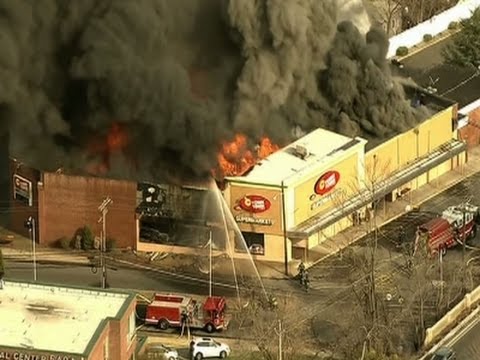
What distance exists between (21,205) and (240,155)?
7.12m

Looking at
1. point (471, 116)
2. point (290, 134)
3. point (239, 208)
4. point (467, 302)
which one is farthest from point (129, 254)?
point (471, 116)

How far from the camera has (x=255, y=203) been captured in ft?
170

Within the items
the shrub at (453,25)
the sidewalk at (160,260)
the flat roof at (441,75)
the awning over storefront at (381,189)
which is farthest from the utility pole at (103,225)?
the shrub at (453,25)

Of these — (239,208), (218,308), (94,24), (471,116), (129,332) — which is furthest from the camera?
(471,116)

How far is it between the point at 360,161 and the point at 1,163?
12.8 meters

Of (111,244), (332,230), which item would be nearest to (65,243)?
(111,244)

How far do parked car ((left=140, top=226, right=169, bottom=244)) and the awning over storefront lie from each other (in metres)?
3.87

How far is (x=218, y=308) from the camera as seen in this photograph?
47500mm

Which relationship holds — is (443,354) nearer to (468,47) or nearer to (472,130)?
(472,130)

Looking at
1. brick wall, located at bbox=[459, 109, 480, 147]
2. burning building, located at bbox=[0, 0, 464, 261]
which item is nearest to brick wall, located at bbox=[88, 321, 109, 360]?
burning building, located at bbox=[0, 0, 464, 261]

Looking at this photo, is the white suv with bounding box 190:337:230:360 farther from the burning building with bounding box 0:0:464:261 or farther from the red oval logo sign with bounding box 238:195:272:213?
the red oval logo sign with bounding box 238:195:272:213

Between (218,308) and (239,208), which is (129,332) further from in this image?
(239,208)

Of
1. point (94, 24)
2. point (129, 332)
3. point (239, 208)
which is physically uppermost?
point (94, 24)

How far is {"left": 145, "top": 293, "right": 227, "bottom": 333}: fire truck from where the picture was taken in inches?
1868
